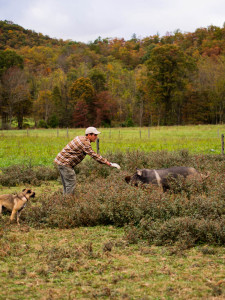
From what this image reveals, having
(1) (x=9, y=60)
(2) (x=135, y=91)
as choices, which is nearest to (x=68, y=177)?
(1) (x=9, y=60)

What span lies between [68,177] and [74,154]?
0.61 metres

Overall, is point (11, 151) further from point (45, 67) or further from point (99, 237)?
point (45, 67)

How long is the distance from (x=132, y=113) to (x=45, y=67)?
33.0 meters

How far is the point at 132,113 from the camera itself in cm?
6303

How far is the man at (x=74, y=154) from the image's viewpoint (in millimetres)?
7676

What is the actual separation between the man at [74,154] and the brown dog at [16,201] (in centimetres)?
95

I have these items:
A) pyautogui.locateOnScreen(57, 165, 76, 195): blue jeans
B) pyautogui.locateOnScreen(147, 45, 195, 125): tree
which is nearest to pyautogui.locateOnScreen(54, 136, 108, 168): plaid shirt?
pyautogui.locateOnScreen(57, 165, 76, 195): blue jeans

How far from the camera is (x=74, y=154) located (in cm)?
794

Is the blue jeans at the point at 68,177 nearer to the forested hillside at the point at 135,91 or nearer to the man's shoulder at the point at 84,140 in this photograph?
the man's shoulder at the point at 84,140

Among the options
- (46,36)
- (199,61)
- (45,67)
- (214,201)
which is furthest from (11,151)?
(46,36)

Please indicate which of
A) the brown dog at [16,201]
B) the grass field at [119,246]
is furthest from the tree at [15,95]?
the brown dog at [16,201]

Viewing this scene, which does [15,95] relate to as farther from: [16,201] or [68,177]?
[16,201]

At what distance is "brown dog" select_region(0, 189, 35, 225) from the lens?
24.4ft

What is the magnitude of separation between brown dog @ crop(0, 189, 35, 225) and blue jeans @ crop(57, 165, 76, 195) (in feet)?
2.92
